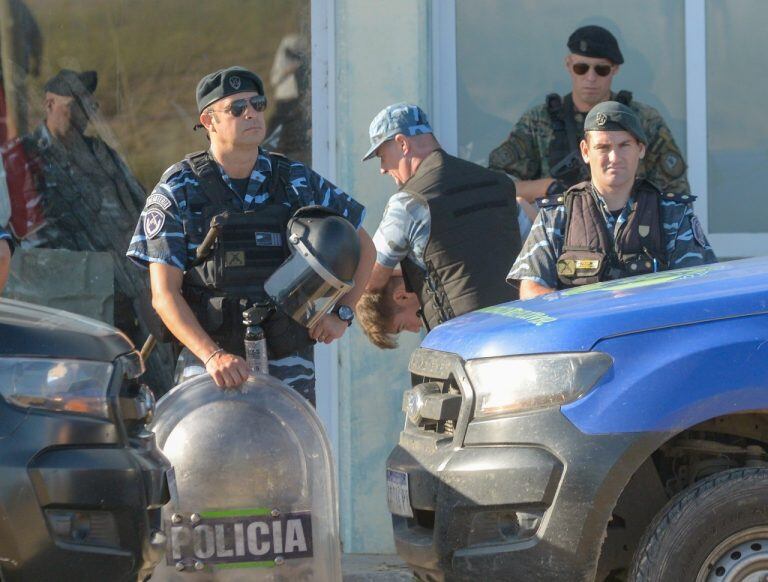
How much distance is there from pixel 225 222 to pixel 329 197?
0.52 metres

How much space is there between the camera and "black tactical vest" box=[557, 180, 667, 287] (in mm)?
4730

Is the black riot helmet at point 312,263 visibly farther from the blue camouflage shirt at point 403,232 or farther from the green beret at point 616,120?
the green beret at point 616,120

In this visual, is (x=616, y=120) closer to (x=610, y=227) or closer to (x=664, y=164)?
(x=610, y=227)

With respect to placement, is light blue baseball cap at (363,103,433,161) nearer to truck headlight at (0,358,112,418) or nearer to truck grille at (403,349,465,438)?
truck grille at (403,349,465,438)

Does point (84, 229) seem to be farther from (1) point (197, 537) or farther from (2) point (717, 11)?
(2) point (717, 11)

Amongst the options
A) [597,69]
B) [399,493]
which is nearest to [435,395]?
[399,493]

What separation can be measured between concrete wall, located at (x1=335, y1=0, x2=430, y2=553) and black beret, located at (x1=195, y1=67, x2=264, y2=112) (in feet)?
5.62

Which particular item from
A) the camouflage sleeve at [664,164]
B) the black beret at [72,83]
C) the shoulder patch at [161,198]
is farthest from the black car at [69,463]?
the black beret at [72,83]

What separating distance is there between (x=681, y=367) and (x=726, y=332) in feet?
0.54

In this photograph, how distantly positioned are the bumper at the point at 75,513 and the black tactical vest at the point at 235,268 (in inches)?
49.1

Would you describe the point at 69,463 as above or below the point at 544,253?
below

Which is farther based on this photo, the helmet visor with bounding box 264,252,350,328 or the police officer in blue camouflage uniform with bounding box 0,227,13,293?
the police officer in blue camouflage uniform with bounding box 0,227,13,293

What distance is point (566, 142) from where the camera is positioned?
6.16 meters

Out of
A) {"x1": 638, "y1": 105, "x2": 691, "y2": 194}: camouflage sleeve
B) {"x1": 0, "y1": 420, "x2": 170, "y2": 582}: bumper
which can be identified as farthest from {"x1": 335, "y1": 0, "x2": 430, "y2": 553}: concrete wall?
{"x1": 0, "y1": 420, "x2": 170, "y2": 582}: bumper
